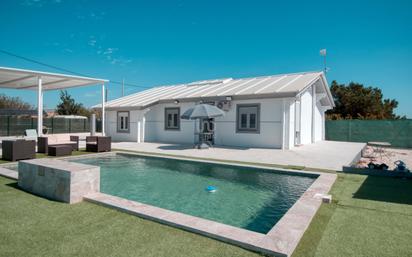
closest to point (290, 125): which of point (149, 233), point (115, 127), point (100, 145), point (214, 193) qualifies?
point (214, 193)

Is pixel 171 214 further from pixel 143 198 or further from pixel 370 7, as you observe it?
pixel 370 7

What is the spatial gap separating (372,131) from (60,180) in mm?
21929

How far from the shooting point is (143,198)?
5.94m

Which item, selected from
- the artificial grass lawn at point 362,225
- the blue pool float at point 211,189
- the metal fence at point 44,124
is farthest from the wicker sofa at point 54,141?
the metal fence at point 44,124

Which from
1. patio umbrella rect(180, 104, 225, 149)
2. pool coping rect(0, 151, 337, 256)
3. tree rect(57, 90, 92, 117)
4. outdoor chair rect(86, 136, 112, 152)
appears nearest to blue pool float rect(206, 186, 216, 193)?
pool coping rect(0, 151, 337, 256)

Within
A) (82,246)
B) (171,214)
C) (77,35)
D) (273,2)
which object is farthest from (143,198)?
(77,35)

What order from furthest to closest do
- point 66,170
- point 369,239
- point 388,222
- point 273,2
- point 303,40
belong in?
point 303,40, point 273,2, point 66,170, point 388,222, point 369,239

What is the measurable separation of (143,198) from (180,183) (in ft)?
5.25

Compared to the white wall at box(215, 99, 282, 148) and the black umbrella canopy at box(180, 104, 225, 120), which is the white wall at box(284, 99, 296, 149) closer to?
the white wall at box(215, 99, 282, 148)

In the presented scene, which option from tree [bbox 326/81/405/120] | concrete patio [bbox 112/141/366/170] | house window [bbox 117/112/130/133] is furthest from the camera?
tree [bbox 326/81/405/120]

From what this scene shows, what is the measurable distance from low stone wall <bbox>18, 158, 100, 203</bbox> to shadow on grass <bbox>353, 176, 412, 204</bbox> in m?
5.39

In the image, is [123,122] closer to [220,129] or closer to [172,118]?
[172,118]

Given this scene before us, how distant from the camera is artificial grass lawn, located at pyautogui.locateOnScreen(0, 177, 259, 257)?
2.85 meters

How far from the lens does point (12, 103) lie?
4506 centimetres
